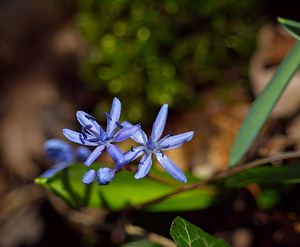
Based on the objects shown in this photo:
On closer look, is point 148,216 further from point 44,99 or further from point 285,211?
point 44,99

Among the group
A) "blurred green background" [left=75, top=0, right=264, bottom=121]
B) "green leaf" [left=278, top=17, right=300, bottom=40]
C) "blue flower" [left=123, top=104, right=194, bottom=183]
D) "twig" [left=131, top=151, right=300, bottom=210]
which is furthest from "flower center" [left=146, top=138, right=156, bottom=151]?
"blurred green background" [left=75, top=0, right=264, bottom=121]

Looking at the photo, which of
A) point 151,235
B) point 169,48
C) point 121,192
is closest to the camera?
point 121,192

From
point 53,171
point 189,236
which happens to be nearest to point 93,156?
point 189,236

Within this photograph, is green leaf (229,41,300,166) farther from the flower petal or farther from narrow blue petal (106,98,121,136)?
narrow blue petal (106,98,121,136)

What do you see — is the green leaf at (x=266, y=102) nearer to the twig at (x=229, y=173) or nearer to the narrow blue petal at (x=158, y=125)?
the twig at (x=229, y=173)

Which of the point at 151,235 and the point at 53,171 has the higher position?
the point at 53,171

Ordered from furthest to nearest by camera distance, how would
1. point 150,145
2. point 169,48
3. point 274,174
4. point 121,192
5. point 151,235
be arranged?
point 169,48 < point 151,235 < point 121,192 < point 274,174 < point 150,145

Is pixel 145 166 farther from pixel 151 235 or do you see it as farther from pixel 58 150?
pixel 151 235
